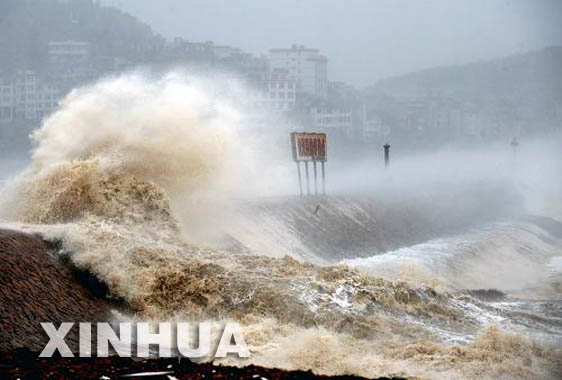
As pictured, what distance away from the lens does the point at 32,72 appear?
112438 mm

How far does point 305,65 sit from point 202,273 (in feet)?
404

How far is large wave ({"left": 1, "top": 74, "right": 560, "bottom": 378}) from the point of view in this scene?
34.2 ft

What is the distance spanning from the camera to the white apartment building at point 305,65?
13038 centimetres

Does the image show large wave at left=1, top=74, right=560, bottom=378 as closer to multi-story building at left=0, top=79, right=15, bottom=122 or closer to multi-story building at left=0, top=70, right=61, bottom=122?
multi-story building at left=0, top=70, right=61, bottom=122

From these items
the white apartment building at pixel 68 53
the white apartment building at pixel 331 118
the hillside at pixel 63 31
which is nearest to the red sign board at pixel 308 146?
the white apartment building at pixel 331 118

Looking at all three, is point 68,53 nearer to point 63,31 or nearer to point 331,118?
point 63,31

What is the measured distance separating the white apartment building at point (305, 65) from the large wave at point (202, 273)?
107m

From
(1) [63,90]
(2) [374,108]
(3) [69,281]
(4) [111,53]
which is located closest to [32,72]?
(1) [63,90]

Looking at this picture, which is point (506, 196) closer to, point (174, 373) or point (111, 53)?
point (174, 373)

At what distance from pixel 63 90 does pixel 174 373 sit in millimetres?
102592

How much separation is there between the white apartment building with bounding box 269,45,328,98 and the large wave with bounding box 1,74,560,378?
107 metres

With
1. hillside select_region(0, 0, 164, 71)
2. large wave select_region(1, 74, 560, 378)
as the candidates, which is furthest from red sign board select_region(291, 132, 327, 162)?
hillside select_region(0, 0, 164, 71)

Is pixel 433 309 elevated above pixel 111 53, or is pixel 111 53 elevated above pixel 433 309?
pixel 111 53

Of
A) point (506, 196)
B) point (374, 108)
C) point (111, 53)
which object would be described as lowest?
point (506, 196)
